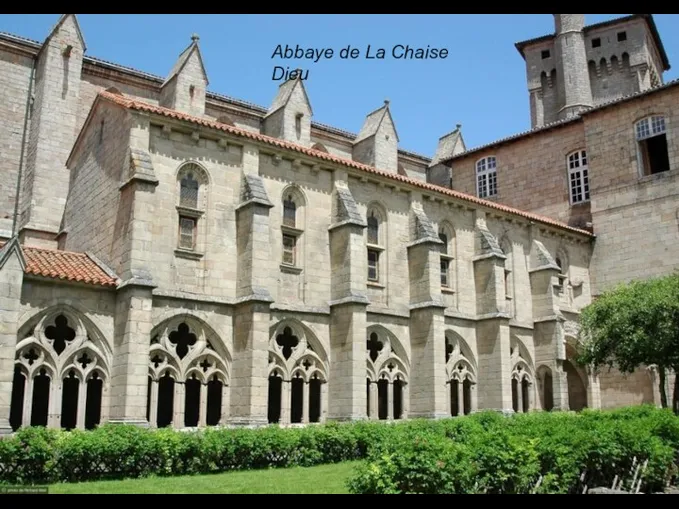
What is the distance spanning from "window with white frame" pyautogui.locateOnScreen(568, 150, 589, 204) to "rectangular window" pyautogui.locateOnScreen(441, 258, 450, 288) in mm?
11809

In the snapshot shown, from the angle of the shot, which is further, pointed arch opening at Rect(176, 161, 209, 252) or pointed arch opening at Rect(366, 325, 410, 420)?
pointed arch opening at Rect(366, 325, 410, 420)

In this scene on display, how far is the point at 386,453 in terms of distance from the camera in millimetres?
9617

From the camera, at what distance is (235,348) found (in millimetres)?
20438

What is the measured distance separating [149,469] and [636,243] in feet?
85.9

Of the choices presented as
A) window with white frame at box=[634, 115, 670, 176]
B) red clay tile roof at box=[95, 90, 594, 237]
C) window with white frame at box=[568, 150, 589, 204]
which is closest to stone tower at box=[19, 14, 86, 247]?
red clay tile roof at box=[95, 90, 594, 237]

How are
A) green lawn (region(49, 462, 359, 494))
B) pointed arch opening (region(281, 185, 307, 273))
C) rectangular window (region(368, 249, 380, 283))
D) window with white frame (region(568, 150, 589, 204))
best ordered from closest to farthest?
green lawn (region(49, 462, 359, 494)) < pointed arch opening (region(281, 185, 307, 273)) < rectangular window (region(368, 249, 380, 283)) < window with white frame (region(568, 150, 589, 204))

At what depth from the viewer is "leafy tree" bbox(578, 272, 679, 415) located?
79.2 feet

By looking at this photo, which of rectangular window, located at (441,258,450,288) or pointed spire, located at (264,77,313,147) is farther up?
pointed spire, located at (264,77,313,147)

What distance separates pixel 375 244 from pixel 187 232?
7.50m

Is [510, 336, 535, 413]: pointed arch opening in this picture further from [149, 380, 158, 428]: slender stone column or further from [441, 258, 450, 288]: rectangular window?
[149, 380, 158, 428]: slender stone column

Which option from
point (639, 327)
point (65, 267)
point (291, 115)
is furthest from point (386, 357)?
point (291, 115)

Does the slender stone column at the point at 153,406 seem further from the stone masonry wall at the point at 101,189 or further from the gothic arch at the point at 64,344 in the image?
the stone masonry wall at the point at 101,189

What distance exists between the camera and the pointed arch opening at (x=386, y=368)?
2388 centimetres

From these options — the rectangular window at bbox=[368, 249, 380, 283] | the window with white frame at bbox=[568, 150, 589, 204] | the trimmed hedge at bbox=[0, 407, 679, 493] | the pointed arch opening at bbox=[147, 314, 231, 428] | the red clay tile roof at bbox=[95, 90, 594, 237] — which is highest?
the window with white frame at bbox=[568, 150, 589, 204]
